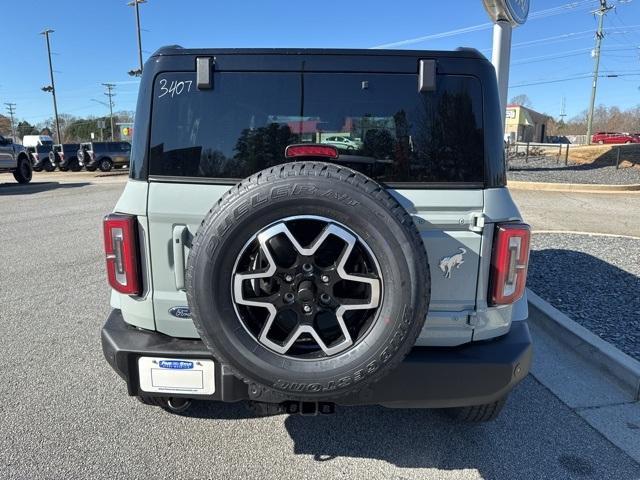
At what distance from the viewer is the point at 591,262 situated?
19.6ft

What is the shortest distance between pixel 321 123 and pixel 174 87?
72 centimetres

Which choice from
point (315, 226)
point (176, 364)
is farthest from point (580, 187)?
point (176, 364)

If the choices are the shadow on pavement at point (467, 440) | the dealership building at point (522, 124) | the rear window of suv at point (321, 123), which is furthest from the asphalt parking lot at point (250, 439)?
the dealership building at point (522, 124)

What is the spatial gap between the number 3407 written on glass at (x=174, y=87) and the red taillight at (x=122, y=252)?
0.62 m

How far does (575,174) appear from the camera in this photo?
18.3 metres

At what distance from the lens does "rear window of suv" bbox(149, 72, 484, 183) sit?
7.43ft

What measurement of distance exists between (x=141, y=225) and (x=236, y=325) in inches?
27.6

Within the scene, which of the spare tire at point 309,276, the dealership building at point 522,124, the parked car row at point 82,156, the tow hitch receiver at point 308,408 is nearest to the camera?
the spare tire at point 309,276

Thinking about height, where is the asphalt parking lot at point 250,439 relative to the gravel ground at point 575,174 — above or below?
below

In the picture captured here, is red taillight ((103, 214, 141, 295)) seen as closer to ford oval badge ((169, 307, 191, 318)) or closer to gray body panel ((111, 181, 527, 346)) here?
gray body panel ((111, 181, 527, 346))

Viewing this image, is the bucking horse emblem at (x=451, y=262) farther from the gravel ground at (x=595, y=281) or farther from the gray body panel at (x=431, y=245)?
the gravel ground at (x=595, y=281)

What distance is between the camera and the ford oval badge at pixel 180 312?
2.30 metres

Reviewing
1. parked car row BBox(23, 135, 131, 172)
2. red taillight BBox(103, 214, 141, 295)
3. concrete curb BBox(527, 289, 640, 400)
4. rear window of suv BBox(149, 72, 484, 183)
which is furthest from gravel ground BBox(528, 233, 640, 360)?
parked car row BBox(23, 135, 131, 172)

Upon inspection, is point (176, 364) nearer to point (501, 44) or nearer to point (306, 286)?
point (306, 286)
